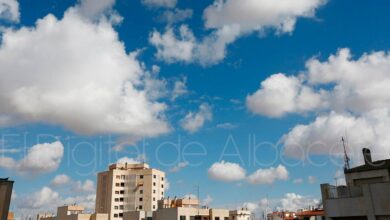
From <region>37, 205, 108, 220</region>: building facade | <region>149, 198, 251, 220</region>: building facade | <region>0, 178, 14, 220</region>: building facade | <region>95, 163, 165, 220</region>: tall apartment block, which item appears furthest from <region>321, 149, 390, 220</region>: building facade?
<region>95, 163, 165, 220</region>: tall apartment block

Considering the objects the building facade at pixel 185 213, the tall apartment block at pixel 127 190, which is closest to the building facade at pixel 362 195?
the building facade at pixel 185 213

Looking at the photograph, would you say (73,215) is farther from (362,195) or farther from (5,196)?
(362,195)

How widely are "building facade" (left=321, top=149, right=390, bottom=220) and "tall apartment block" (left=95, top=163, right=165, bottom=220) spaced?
10038 cm

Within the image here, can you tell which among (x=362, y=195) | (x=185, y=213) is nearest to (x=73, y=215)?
(x=185, y=213)

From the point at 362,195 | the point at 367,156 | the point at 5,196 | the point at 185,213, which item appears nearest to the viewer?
the point at 5,196

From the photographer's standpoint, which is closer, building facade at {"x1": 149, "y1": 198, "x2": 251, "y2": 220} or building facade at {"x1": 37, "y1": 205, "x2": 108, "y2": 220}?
building facade at {"x1": 149, "y1": 198, "x2": 251, "y2": 220}

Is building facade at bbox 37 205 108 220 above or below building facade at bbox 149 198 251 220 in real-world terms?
above

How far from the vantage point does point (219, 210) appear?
94812 mm

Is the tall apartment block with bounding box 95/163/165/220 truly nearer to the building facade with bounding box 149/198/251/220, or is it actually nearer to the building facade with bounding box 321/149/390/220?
the building facade with bounding box 149/198/251/220

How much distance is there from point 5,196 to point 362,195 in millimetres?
28042

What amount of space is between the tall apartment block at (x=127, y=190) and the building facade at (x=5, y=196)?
103281mm

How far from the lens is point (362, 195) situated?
32281 mm

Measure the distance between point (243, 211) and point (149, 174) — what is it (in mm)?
34314

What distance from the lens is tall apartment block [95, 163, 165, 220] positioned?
130 m
